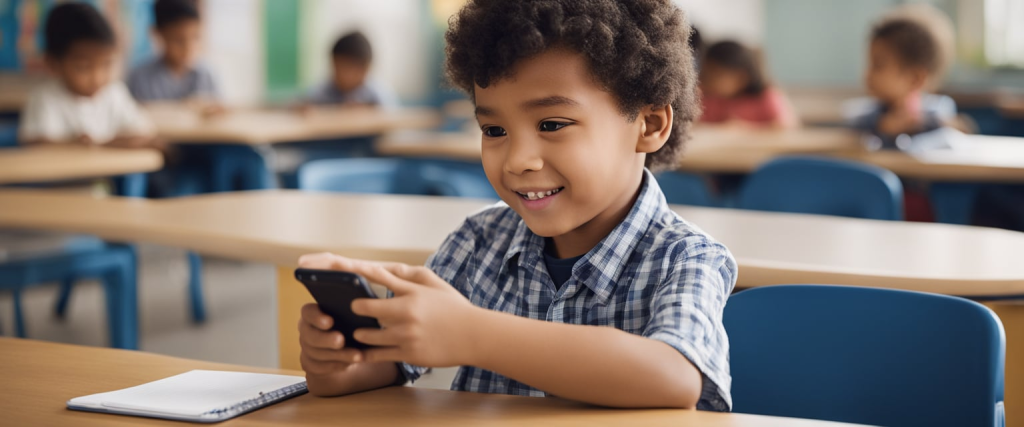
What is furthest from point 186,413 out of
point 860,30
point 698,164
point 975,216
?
point 860,30

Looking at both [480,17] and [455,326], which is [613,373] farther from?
[480,17]

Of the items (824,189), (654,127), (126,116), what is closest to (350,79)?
(126,116)

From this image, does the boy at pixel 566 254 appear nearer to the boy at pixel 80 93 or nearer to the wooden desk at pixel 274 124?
the boy at pixel 80 93

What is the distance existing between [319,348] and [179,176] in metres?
3.62

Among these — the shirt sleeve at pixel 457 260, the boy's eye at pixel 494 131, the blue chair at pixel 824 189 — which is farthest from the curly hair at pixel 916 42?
the boy's eye at pixel 494 131

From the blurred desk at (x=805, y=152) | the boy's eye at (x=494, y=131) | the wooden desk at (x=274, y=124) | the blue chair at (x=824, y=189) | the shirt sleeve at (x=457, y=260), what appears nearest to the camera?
the boy's eye at (x=494, y=131)

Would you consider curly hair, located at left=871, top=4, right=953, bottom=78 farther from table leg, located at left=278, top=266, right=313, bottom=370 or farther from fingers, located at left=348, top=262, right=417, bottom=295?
fingers, located at left=348, top=262, right=417, bottom=295

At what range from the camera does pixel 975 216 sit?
3.16 meters

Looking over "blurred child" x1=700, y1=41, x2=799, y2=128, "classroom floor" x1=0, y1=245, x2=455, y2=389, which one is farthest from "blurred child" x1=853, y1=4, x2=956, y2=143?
"classroom floor" x1=0, y1=245, x2=455, y2=389

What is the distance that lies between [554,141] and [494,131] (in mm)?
79

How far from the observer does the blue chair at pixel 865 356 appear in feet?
3.48

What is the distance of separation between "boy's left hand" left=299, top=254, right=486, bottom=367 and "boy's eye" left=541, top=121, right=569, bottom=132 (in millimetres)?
246

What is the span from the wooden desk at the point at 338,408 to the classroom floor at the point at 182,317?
1.64 m

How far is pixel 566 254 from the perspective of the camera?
3.79 ft
